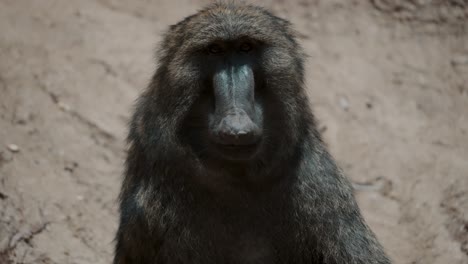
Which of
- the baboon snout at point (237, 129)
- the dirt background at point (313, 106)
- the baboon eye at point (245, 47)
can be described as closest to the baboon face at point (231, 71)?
the baboon eye at point (245, 47)

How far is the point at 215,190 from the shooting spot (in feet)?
14.5

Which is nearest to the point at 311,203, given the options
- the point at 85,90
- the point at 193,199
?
the point at 193,199

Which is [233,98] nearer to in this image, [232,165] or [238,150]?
[238,150]

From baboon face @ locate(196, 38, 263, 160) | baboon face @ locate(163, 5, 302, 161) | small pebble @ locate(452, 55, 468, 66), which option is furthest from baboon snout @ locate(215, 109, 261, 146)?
small pebble @ locate(452, 55, 468, 66)

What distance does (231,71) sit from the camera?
4273 millimetres

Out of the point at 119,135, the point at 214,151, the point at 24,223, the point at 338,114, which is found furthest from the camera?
the point at 338,114

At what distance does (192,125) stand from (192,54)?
38 centimetres

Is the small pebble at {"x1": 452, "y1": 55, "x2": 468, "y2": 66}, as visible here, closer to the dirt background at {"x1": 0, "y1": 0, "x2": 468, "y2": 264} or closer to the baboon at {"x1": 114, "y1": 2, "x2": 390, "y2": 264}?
the dirt background at {"x1": 0, "y1": 0, "x2": 468, "y2": 264}

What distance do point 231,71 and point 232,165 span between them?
0.50m

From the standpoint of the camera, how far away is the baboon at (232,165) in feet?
14.2

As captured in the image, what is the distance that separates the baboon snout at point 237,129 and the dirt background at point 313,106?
2.16 meters

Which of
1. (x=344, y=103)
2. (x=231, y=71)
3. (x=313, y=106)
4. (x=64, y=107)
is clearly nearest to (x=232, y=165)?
(x=231, y=71)

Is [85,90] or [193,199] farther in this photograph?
[85,90]

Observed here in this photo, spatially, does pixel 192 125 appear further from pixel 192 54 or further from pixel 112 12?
pixel 112 12
